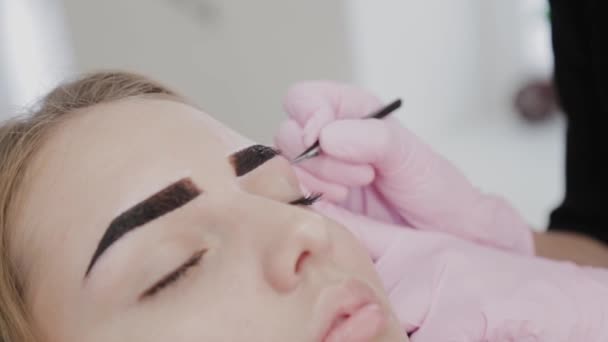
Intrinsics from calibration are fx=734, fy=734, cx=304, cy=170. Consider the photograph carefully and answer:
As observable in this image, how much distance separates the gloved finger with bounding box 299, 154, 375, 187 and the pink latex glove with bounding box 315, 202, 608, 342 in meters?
0.04

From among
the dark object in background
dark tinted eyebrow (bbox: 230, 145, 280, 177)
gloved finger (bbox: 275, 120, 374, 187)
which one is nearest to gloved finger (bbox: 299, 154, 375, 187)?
gloved finger (bbox: 275, 120, 374, 187)

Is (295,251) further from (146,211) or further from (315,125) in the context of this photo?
(315,125)

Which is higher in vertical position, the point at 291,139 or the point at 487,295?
the point at 291,139

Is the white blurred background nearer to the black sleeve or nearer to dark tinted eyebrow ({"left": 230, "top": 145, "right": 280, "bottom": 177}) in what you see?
dark tinted eyebrow ({"left": 230, "top": 145, "right": 280, "bottom": 177})

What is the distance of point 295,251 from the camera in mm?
565

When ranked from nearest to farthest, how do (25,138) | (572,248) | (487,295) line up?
(25,138) → (487,295) → (572,248)

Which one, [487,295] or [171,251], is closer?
[171,251]

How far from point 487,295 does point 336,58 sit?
992 mm

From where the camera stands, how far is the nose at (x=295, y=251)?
550 millimetres

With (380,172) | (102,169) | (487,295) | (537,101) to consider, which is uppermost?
(102,169)

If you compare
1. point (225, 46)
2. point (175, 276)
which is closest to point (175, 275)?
point (175, 276)

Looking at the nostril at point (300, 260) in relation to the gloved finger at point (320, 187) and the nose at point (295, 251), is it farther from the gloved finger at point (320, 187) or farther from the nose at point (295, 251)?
the gloved finger at point (320, 187)

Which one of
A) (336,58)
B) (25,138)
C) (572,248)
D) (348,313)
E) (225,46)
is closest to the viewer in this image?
(348,313)

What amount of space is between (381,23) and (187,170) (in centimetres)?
133
